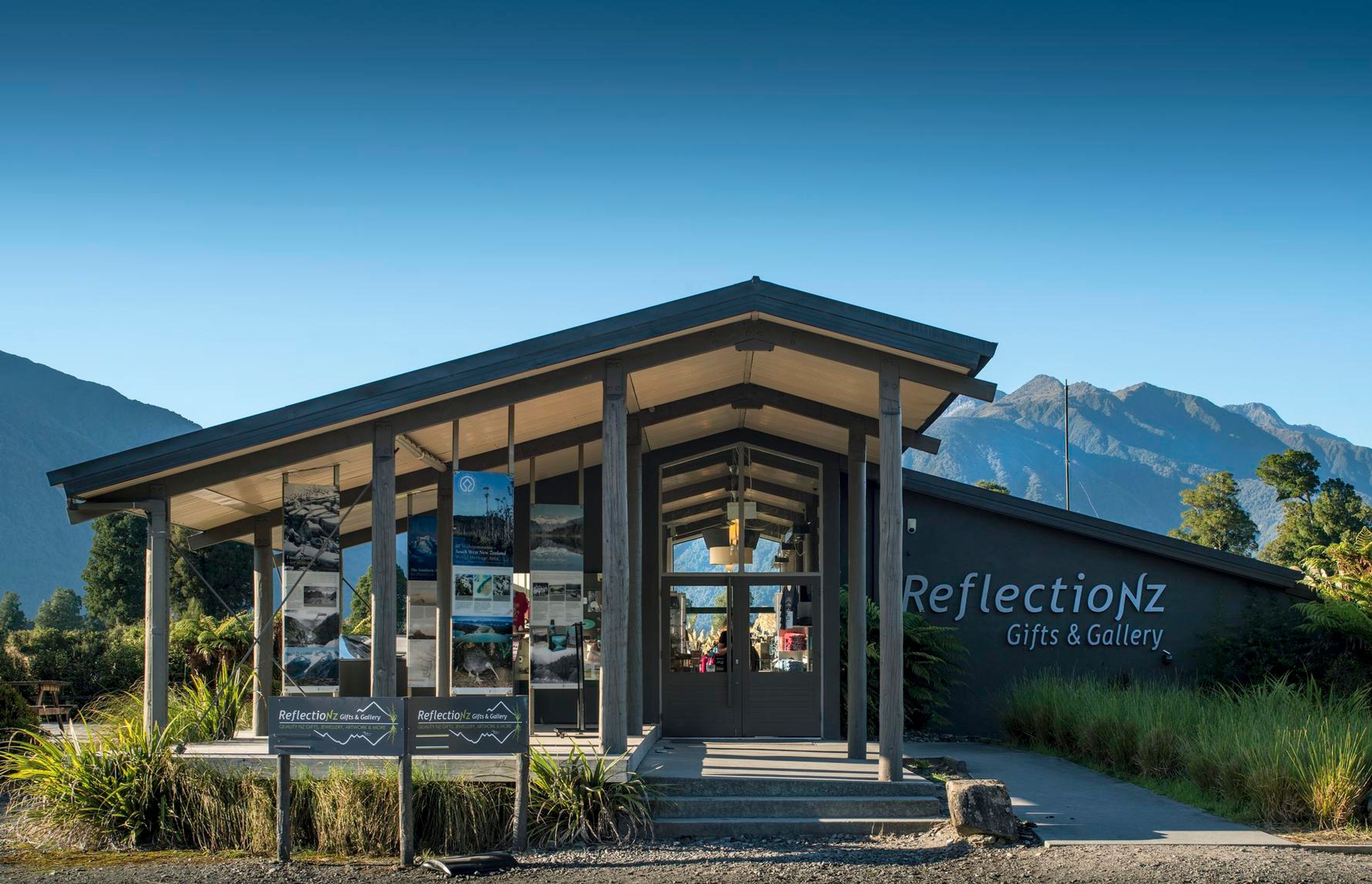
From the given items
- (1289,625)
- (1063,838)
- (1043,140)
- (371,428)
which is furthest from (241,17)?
(1289,625)

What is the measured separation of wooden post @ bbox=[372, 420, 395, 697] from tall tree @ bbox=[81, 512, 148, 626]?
41268 mm

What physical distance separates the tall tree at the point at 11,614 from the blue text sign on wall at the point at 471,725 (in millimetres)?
Answer: 55012

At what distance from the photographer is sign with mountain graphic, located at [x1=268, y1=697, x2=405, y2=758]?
369 inches

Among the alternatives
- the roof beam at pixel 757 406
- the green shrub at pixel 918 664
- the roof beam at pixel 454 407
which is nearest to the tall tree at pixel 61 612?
the green shrub at pixel 918 664

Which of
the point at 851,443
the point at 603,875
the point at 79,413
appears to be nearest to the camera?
the point at 603,875

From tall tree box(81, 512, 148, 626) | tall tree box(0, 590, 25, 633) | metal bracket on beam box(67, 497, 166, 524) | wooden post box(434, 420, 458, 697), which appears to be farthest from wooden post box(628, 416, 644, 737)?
tall tree box(0, 590, 25, 633)

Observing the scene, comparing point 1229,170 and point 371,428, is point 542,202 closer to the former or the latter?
point 371,428

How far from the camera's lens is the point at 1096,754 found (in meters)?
14.9

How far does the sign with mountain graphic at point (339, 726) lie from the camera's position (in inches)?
369

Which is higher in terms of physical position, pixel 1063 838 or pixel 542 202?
pixel 542 202

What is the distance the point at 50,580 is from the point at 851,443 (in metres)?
126

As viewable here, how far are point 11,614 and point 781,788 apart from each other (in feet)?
217

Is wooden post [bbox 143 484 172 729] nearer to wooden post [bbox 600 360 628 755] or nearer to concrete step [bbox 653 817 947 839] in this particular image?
wooden post [bbox 600 360 628 755]

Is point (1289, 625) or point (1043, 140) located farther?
point (1043, 140)
